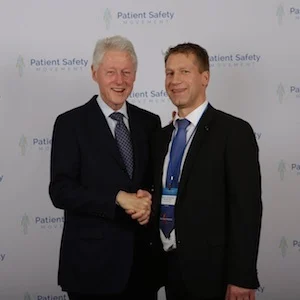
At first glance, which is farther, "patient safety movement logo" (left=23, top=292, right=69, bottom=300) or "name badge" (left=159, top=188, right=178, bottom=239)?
"patient safety movement logo" (left=23, top=292, right=69, bottom=300)

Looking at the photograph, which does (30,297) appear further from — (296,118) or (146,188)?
(296,118)

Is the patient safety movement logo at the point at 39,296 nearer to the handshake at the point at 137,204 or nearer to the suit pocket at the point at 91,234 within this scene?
the suit pocket at the point at 91,234

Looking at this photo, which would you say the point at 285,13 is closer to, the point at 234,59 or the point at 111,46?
the point at 234,59

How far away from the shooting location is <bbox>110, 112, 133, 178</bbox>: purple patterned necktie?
1.88m

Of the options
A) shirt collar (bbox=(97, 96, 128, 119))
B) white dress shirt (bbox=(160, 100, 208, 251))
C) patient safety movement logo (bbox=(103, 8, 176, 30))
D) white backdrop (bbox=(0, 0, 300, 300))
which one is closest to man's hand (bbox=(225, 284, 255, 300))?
white dress shirt (bbox=(160, 100, 208, 251))

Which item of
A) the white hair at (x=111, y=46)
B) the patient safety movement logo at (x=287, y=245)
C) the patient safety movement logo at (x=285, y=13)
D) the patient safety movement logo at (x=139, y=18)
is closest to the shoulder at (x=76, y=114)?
the white hair at (x=111, y=46)

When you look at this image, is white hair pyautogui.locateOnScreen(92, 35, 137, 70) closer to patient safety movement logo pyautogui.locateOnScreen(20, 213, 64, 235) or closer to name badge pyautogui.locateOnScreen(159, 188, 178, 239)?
name badge pyautogui.locateOnScreen(159, 188, 178, 239)

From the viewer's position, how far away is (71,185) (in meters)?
1.81

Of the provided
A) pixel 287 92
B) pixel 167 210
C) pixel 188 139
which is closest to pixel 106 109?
pixel 188 139

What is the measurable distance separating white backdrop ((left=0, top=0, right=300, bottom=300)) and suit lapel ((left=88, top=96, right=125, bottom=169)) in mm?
1045

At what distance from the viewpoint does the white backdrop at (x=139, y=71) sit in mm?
2902

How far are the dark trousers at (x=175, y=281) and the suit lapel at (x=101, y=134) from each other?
0.38 m

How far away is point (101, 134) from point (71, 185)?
22 centimetres

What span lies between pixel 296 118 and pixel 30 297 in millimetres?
1923
